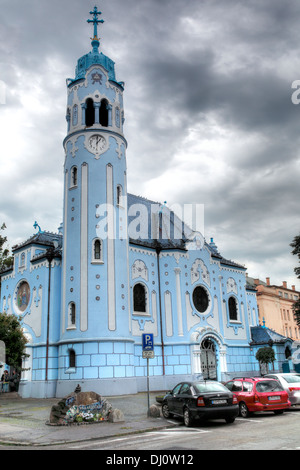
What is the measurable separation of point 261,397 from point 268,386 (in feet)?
1.84

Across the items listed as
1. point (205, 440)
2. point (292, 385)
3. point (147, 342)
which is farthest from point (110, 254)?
point (205, 440)

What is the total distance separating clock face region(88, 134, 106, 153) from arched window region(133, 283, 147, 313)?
34.3 feet

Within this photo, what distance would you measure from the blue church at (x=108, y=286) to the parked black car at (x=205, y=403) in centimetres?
1348

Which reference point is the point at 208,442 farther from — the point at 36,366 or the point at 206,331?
the point at 206,331

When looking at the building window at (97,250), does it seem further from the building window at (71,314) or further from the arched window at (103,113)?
the arched window at (103,113)

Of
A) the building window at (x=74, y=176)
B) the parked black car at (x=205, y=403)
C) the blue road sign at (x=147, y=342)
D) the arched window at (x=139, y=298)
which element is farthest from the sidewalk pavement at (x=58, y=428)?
the building window at (x=74, y=176)

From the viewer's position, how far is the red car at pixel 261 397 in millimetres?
16078

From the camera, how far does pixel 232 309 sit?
4103 cm

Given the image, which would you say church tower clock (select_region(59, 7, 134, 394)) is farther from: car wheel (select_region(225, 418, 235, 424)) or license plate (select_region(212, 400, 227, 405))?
license plate (select_region(212, 400, 227, 405))

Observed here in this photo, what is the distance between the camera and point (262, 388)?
1641 centimetres

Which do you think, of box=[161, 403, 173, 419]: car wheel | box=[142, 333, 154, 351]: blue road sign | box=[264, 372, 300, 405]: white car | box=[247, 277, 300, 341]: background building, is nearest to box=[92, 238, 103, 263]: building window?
box=[142, 333, 154, 351]: blue road sign

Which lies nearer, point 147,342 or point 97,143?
point 147,342

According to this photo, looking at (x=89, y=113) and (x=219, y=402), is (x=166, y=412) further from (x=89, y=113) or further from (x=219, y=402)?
(x=89, y=113)

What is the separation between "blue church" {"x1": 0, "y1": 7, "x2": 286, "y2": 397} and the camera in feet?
95.0
